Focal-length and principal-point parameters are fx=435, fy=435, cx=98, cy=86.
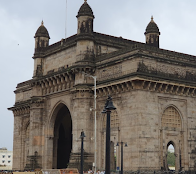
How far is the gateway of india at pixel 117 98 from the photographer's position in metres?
44.1

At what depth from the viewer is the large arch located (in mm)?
57250

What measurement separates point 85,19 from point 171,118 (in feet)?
51.0

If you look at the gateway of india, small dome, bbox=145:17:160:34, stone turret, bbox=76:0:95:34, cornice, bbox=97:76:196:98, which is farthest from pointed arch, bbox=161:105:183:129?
small dome, bbox=145:17:160:34

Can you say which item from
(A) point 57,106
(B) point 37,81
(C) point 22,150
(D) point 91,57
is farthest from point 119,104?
(C) point 22,150

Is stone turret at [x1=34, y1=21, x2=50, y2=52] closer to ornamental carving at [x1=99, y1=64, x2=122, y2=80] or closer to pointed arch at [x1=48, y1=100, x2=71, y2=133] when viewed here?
pointed arch at [x1=48, y1=100, x2=71, y2=133]

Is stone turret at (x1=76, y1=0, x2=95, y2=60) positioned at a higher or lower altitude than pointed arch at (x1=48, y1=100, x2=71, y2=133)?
higher

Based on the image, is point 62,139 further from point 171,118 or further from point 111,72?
point 171,118

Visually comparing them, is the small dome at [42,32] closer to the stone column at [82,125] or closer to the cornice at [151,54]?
the cornice at [151,54]

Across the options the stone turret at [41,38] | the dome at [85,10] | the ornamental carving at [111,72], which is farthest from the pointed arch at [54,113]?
the dome at [85,10]

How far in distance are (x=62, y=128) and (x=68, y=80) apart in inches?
425

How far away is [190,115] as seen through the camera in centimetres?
4809

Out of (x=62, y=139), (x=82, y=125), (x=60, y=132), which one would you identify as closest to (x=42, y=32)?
(x=60, y=132)

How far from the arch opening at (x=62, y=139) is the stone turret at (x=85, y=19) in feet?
39.4

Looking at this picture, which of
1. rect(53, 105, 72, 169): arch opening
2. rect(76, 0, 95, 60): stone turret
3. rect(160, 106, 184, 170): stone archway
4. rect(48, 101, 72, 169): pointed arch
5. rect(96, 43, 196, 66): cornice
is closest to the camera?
rect(96, 43, 196, 66): cornice
